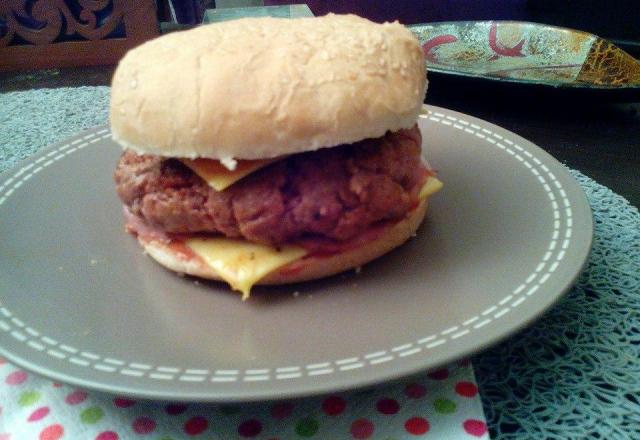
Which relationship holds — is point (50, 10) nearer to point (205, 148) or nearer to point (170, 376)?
point (205, 148)

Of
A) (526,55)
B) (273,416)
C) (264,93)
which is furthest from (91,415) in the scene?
(526,55)

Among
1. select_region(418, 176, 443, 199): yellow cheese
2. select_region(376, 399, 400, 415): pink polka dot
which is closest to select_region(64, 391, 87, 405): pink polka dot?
select_region(376, 399, 400, 415): pink polka dot

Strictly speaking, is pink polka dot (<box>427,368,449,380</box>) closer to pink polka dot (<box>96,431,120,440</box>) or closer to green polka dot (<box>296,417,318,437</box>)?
green polka dot (<box>296,417,318,437</box>)

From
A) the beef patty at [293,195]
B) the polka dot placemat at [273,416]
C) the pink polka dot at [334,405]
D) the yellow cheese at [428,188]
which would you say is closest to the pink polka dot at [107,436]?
the polka dot placemat at [273,416]

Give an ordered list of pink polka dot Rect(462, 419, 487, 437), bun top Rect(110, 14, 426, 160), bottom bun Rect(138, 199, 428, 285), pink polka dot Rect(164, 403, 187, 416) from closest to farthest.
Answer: pink polka dot Rect(462, 419, 487, 437)
pink polka dot Rect(164, 403, 187, 416)
bun top Rect(110, 14, 426, 160)
bottom bun Rect(138, 199, 428, 285)

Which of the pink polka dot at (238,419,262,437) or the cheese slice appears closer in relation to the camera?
the pink polka dot at (238,419,262,437)

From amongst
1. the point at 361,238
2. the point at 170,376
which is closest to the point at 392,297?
the point at 361,238

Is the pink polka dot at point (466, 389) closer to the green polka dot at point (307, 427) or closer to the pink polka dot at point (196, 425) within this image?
the green polka dot at point (307, 427)
